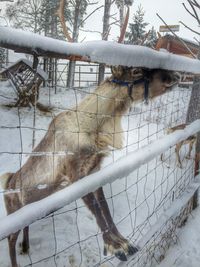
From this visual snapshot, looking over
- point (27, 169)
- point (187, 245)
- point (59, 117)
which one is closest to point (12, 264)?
point (27, 169)

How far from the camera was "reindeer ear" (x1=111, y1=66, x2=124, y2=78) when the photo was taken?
263 centimetres

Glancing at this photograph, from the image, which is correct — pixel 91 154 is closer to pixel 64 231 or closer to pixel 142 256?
pixel 142 256

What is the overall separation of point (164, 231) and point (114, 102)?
56.8 inches

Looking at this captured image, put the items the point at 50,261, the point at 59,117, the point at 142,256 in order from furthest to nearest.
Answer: the point at 50,261 < the point at 59,117 < the point at 142,256

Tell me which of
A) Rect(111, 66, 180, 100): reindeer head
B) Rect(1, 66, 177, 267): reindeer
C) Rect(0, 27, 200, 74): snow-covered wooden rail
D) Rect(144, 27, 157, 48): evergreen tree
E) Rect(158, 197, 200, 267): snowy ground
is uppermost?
Rect(144, 27, 157, 48): evergreen tree

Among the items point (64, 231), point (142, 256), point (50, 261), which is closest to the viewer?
point (142, 256)

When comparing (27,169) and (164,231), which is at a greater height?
(27,169)

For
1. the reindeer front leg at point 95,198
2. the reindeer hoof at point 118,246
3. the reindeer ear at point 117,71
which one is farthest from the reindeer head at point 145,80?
the reindeer hoof at point 118,246

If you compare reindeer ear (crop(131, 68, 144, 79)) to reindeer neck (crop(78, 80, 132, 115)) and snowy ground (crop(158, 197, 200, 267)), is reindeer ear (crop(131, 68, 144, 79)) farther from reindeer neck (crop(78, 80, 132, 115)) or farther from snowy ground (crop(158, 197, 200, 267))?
snowy ground (crop(158, 197, 200, 267))

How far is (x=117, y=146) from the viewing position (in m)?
3.36

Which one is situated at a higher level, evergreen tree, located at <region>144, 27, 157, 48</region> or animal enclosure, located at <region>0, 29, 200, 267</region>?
evergreen tree, located at <region>144, 27, 157, 48</region>

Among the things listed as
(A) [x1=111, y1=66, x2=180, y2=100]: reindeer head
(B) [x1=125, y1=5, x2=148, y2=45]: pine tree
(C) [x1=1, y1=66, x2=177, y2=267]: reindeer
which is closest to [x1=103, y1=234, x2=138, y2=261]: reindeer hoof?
(C) [x1=1, y1=66, x2=177, y2=267]: reindeer

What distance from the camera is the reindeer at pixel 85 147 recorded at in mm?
2926

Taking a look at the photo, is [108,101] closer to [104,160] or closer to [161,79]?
[161,79]
